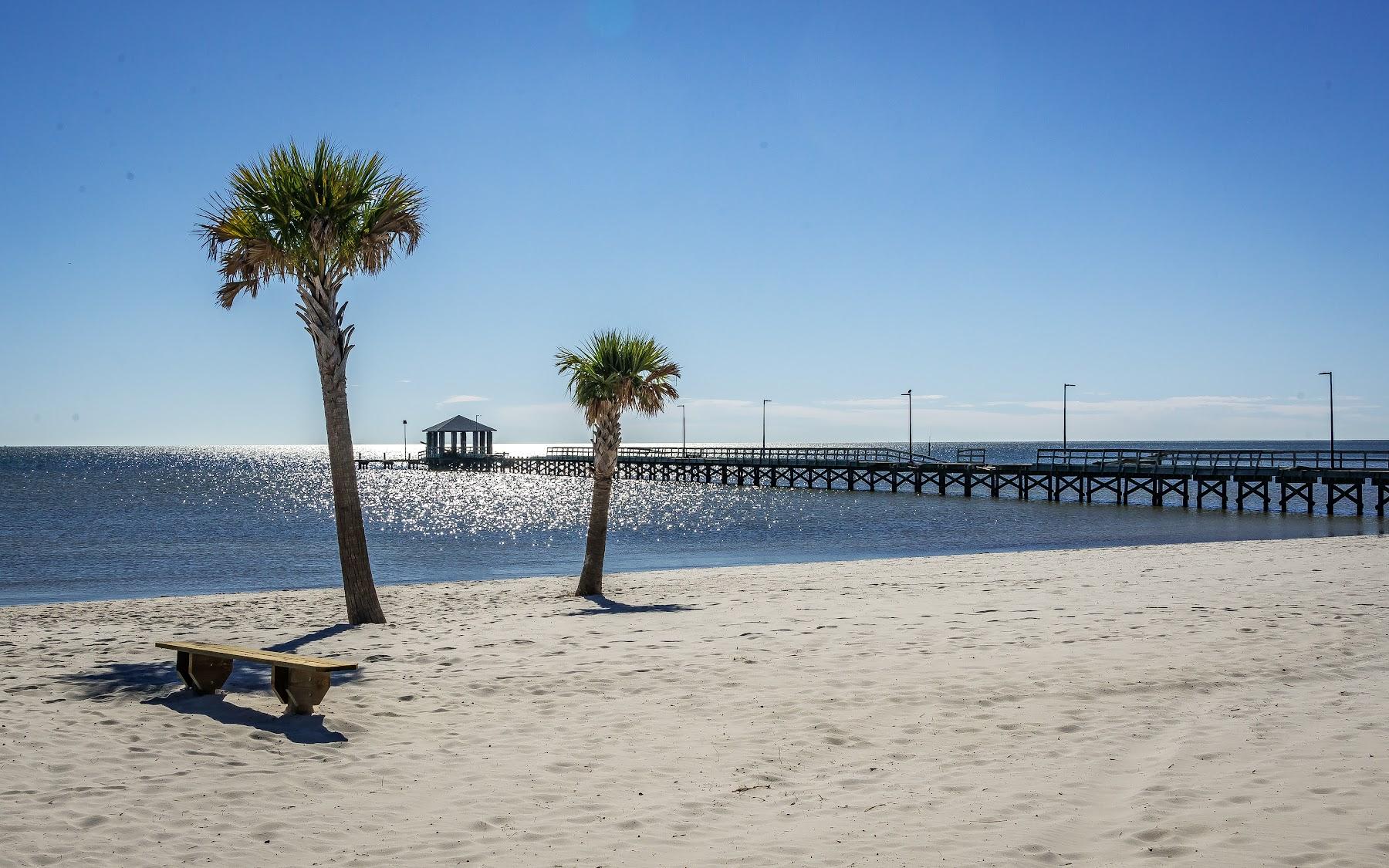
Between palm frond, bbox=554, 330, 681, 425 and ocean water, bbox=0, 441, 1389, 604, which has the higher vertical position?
palm frond, bbox=554, 330, 681, 425

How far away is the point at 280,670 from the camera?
7.54 metres

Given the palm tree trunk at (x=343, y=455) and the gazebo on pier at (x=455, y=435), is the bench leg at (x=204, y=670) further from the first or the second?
the gazebo on pier at (x=455, y=435)

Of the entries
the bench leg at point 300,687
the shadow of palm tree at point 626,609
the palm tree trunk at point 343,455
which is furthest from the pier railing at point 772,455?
the bench leg at point 300,687

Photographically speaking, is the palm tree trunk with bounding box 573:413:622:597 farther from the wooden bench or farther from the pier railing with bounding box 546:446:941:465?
the pier railing with bounding box 546:446:941:465

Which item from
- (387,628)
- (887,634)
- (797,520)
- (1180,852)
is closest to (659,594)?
(387,628)

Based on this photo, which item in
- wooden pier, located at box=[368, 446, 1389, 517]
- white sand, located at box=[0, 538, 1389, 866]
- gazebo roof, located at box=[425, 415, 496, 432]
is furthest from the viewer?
gazebo roof, located at box=[425, 415, 496, 432]

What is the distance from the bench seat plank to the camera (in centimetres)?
730

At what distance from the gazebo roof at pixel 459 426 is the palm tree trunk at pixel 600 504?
244ft

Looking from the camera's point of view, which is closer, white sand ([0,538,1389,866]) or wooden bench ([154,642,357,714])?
white sand ([0,538,1389,866])

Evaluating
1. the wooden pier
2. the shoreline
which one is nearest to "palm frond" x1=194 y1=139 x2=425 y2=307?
the shoreline

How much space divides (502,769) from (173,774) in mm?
2048

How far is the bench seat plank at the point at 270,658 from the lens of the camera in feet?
24.0

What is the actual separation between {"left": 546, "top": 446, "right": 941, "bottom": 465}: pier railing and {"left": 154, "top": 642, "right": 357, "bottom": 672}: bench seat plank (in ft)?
184

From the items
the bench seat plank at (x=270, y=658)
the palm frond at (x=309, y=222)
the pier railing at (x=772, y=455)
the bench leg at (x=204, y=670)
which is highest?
the palm frond at (x=309, y=222)
